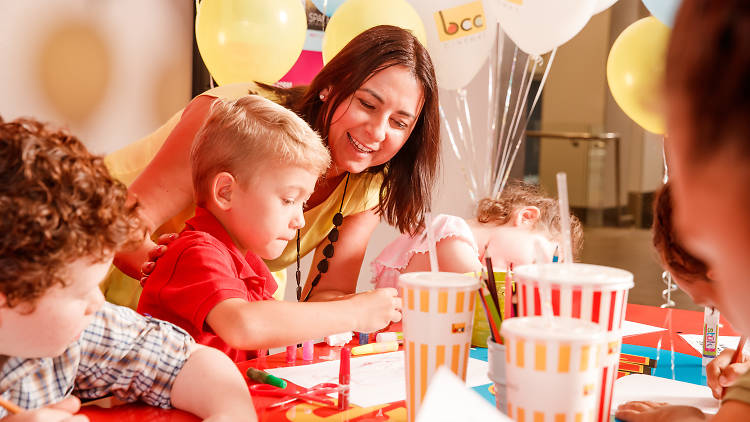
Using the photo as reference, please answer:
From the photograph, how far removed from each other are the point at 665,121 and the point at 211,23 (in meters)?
1.95

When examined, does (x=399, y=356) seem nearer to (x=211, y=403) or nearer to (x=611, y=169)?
(x=211, y=403)

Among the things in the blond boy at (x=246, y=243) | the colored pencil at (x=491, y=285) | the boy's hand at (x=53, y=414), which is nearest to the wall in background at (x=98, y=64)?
the blond boy at (x=246, y=243)

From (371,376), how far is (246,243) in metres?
0.34

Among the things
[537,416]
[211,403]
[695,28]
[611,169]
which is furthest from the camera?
[611,169]

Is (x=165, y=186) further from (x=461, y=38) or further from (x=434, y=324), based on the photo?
(x=461, y=38)

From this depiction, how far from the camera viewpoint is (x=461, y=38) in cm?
260

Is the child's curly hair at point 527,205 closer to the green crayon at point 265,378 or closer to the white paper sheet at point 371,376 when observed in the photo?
the white paper sheet at point 371,376

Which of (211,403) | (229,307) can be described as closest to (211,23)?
(229,307)

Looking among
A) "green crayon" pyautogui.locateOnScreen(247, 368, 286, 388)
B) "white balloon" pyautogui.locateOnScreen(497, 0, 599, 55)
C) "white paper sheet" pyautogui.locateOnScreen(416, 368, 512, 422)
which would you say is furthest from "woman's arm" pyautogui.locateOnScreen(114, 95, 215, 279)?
"white balloon" pyautogui.locateOnScreen(497, 0, 599, 55)

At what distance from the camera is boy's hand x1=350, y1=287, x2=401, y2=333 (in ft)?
3.68

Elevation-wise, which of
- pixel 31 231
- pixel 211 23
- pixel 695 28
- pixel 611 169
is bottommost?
pixel 611 169

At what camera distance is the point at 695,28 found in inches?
15.2

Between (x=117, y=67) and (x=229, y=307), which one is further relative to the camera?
(x=117, y=67)

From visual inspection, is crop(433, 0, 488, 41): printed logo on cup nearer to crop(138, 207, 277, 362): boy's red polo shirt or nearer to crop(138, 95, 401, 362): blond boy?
crop(138, 95, 401, 362): blond boy
